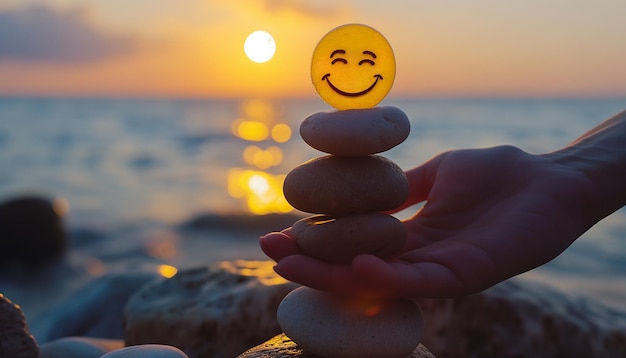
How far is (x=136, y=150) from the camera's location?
23.5m

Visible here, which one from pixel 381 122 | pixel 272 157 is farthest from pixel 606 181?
pixel 272 157

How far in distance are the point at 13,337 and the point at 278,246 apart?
162 cm

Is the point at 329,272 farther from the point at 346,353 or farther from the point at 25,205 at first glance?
the point at 25,205

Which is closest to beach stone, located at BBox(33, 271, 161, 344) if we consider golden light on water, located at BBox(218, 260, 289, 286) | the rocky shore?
the rocky shore

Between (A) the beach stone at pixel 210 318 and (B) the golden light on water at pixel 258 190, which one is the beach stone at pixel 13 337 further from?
(B) the golden light on water at pixel 258 190

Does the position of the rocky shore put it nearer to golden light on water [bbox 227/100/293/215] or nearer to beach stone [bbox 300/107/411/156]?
beach stone [bbox 300/107/411/156]

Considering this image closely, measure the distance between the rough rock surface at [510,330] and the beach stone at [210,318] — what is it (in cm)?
103

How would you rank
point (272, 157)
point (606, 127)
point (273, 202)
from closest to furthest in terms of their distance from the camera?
point (606, 127) < point (273, 202) < point (272, 157)

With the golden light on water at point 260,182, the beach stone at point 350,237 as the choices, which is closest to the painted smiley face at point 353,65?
the beach stone at point 350,237

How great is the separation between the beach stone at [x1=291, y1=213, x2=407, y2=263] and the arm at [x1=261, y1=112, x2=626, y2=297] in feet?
0.29

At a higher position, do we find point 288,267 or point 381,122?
point 381,122

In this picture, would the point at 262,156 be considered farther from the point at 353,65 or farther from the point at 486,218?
the point at 353,65

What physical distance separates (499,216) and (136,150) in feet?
74.7

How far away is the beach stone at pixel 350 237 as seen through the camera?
7.23 feet
